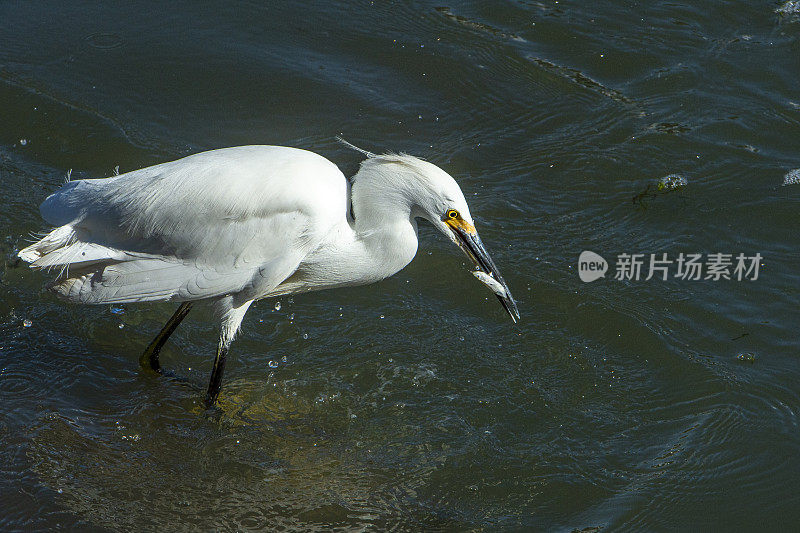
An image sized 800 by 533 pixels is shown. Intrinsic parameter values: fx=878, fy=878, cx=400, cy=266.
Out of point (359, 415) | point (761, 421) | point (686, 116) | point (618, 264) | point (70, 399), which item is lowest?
point (70, 399)

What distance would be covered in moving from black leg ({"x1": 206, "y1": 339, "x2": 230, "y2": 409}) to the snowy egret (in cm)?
26

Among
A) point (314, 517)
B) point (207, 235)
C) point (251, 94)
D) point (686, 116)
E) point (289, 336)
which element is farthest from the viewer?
point (251, 94)

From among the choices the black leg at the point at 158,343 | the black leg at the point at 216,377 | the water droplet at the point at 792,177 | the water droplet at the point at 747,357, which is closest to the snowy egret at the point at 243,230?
the black leg at the point at 216,377

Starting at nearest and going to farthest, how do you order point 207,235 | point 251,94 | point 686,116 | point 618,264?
point 207,235 < point 618,264 < point 686,116 < point 251,94

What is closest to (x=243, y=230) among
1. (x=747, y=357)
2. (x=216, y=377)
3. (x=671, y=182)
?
(x=216, y=377)

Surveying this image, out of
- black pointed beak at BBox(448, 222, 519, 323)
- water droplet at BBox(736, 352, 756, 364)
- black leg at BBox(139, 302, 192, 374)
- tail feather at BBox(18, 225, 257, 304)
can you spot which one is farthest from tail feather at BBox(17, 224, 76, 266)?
water droplet at BBox(736, 352, 756, 364)

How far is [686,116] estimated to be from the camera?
6.68m

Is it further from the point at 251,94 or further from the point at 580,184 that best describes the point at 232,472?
the point at 251,94

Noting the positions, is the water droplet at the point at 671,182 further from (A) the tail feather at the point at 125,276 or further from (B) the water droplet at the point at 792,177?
(A) the tail feather at the point at 125,276

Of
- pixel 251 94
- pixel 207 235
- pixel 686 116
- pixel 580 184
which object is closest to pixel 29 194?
pixel 251 94

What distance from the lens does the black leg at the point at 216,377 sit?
4.58 metres

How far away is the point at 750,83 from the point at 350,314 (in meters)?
3.87

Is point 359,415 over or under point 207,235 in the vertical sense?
under

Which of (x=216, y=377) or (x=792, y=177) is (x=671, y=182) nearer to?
(x=792, y=177)
